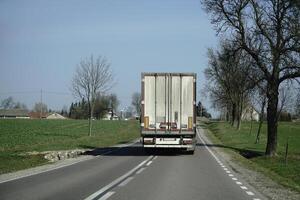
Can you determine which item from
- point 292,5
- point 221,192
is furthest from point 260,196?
point 292,5

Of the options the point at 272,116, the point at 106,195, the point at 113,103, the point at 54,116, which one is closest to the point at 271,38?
the point at 272,116

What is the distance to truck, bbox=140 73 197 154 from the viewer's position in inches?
1096

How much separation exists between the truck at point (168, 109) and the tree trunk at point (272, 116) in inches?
246

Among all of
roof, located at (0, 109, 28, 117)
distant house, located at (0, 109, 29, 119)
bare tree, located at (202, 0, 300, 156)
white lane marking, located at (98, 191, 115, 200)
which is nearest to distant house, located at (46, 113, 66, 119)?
distant house, located at (0, 109, 29, 119)

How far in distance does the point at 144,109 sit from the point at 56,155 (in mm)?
5106

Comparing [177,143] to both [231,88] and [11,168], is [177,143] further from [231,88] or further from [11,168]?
[231,88]

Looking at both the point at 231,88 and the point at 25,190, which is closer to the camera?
the point at 25,190

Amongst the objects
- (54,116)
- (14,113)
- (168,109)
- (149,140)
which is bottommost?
(149,140)

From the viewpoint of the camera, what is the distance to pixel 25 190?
13.1m

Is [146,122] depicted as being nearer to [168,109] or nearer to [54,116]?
[168,109]

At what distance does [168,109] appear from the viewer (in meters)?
28.0

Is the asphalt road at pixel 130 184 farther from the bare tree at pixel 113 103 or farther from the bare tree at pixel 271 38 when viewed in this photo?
the bare tree at pixel 113 103

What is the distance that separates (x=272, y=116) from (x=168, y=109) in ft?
27.0

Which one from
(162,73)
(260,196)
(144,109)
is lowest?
(260,196)
